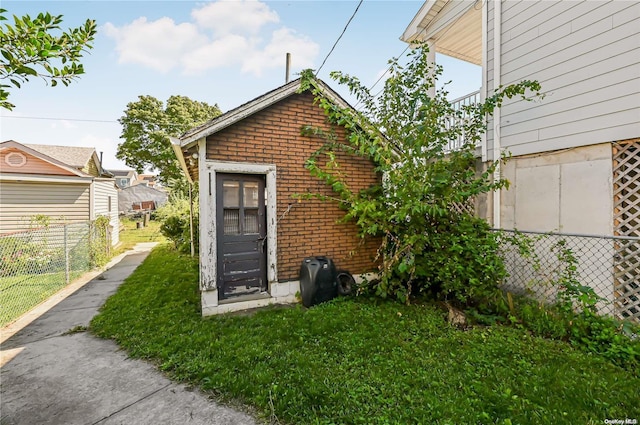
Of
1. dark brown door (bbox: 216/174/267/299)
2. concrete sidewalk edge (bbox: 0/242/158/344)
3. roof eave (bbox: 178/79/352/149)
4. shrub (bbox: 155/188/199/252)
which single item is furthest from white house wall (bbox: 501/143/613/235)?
shrub (bbox: 155/188/199/252)

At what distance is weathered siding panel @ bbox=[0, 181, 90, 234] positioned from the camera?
840 cm

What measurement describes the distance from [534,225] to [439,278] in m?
2.24

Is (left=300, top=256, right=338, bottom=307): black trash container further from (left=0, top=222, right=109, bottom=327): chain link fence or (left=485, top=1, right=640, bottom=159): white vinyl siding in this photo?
(left=0, top=222, right=109, bottom=327): chain link fence

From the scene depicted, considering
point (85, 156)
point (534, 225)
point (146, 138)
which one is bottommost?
point (534, 225)

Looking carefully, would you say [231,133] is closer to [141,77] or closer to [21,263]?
[141,77]

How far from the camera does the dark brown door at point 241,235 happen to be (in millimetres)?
4668

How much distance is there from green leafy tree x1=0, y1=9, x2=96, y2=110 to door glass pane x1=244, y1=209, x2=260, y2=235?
328 cm

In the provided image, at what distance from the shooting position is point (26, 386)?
2.77 metres

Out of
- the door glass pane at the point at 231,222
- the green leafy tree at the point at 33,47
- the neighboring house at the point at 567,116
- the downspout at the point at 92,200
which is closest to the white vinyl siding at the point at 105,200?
the downspout at the point at 92,200

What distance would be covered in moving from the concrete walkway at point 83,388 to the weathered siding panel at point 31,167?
7264 mm

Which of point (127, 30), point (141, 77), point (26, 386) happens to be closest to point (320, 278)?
point (26, 386)

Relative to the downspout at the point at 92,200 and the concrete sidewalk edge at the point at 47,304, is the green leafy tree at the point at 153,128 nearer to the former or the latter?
the downspout at the point at 92,200

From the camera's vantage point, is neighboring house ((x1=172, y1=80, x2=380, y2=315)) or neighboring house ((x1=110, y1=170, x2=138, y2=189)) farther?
neighboring house ((x1=110, y1=170, x2=138, y2=189))

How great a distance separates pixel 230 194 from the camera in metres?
4.78
